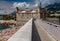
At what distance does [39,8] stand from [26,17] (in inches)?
148

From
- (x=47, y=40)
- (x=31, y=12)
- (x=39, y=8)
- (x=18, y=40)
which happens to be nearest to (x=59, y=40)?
(x=47, y=40)

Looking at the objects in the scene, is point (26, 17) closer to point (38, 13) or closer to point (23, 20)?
point (23, 20)

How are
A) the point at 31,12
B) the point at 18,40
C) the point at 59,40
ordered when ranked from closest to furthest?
the point at 18,40
the point at 59,40
the point at 31,12

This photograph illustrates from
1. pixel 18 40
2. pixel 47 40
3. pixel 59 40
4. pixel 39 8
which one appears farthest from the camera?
pixel 39 8

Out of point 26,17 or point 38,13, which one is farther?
point 26,17

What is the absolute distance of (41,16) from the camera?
102ft

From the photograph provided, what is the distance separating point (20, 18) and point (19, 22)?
2.62 feet

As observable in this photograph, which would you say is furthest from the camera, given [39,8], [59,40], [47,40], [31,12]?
[31,12]

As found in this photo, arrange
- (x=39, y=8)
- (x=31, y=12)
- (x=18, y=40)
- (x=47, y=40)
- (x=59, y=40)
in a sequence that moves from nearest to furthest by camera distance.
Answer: (x=18, y=40) < (x=59, y=40) < (x=47, y=40) < (x=39, y=8) < (x=31, y=12)

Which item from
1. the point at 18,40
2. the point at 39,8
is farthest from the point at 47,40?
the point at 39,8

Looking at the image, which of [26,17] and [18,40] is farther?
[26,17]

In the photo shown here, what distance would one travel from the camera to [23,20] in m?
31.9

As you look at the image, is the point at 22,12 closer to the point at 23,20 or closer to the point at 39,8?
the point at 23,20

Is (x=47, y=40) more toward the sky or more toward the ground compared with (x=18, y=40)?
more toward the ground
